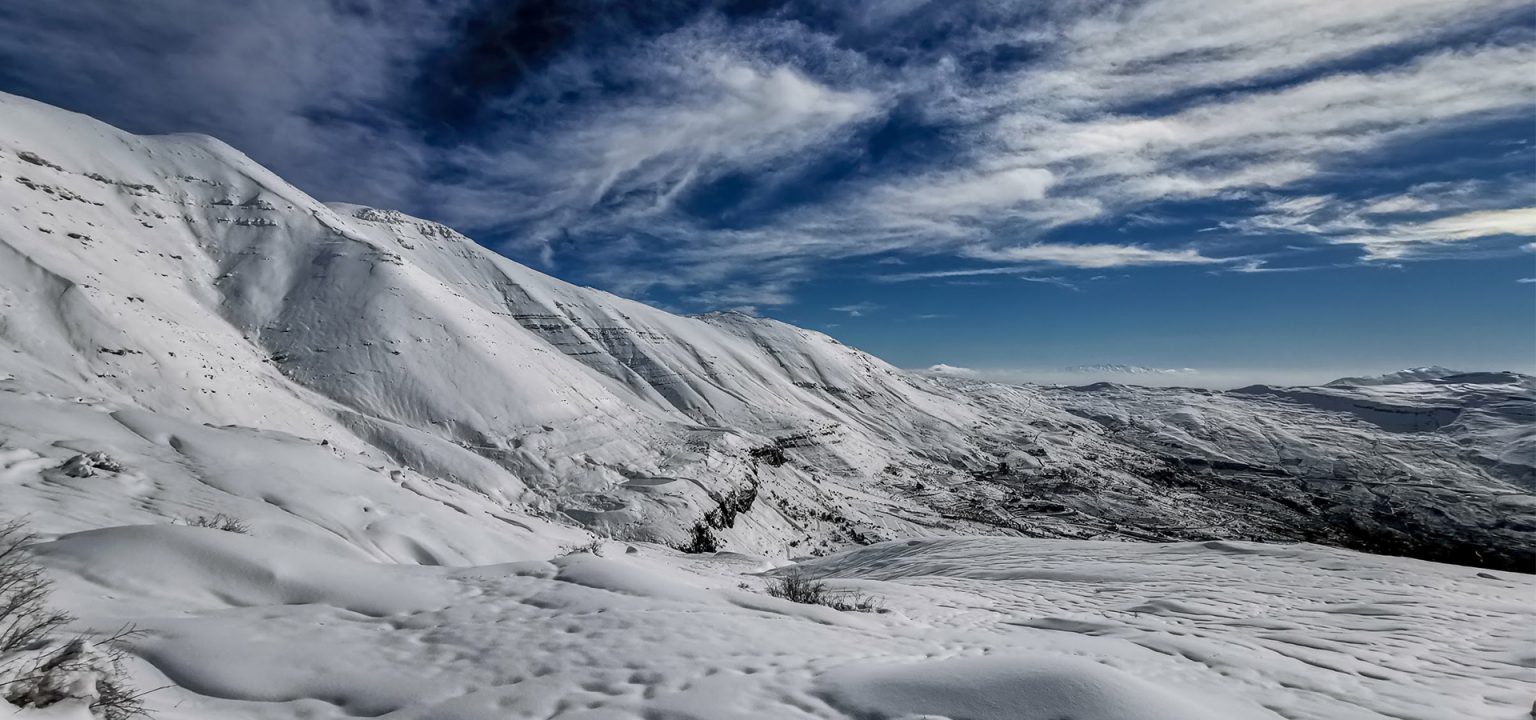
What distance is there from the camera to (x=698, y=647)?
707 centimetres

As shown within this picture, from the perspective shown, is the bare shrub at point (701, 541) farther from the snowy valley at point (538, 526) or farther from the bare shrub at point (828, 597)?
the bare shrub at point (828, 597)

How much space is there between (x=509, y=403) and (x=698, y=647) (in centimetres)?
4413

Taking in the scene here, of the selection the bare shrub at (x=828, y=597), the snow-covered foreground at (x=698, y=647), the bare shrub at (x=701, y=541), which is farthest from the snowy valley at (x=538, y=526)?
the bare shrub at (x=828, y=597)

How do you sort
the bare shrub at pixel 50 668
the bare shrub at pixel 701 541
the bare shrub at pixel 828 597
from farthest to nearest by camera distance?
the bare shrub at pixel 701 541 < the bare shrub at pixel 828 597 < the bare shrub at pixel 50 668

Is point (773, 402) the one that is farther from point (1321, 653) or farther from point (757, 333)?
point (1321, 653)

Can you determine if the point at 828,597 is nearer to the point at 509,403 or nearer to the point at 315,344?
the point at 509,403

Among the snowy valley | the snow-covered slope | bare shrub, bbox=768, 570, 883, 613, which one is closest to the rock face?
the snow-covered slope

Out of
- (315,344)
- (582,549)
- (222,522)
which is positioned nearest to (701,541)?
(582,549)

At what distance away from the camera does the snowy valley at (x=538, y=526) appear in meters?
6.10

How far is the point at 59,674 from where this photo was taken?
12.7ft

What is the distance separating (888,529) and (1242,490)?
6034 cm

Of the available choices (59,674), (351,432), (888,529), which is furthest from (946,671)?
(888,529)

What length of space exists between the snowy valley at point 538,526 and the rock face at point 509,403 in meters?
0.34

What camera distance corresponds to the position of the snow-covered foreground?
5.43 metres
